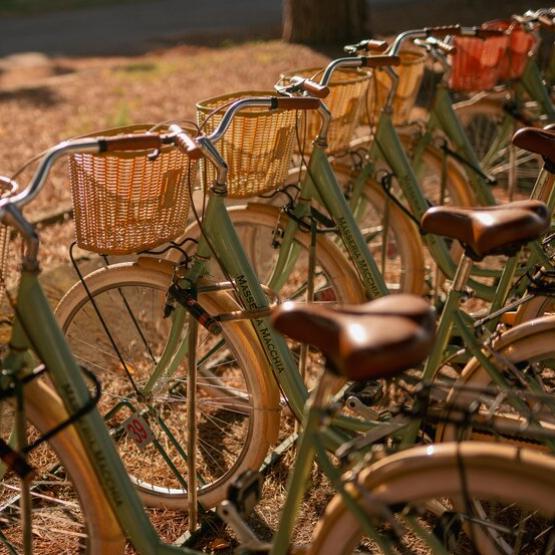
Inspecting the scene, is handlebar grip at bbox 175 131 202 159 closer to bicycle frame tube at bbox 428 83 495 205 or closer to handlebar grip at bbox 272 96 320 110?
handlebar grip at bbox 272 96 320 110

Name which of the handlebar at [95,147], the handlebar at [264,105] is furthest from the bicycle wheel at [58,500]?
the handlebar at [264,105]

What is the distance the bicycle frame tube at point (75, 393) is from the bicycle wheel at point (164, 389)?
2.14 feet

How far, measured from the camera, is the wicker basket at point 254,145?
304cm

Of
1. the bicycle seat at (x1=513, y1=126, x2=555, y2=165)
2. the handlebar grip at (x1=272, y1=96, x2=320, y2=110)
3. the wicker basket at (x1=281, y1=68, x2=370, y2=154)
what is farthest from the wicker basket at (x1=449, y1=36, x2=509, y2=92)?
the handlebar grip at (x1=272, y1=96, x2=320, y2=110)

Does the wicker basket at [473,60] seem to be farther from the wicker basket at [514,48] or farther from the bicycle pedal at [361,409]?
the bicycle pedal at [361,409]

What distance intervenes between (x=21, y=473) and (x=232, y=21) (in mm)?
14648

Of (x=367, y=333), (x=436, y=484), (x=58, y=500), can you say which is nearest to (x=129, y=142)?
(x=367, y=333)

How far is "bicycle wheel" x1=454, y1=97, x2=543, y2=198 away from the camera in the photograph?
571 centimetres

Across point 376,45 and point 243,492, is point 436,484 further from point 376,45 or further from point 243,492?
point 376,45

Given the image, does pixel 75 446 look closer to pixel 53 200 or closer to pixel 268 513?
pixel 268 513

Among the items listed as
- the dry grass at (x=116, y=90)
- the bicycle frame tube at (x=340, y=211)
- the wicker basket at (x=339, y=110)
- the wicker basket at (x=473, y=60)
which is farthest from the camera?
the dry grass at (x=116, y=90)

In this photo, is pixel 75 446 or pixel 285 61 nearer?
pixel 75 446

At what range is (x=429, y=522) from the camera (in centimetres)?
304

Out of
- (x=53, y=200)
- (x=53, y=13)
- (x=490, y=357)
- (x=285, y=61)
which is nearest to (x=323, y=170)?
(x=490, y=357)
